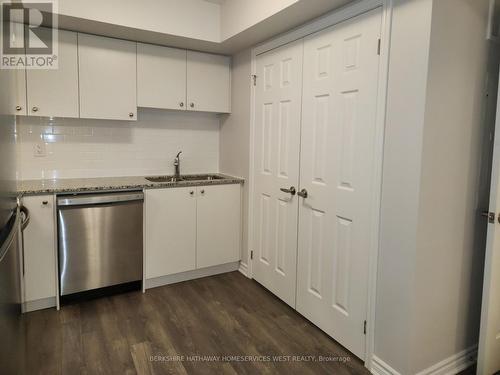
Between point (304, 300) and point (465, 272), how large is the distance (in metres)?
1.08

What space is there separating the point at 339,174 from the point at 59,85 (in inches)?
89.5

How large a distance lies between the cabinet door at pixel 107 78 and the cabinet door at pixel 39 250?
83 centimetres

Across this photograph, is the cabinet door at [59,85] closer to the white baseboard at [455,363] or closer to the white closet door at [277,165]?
the white closet door at [277,165]

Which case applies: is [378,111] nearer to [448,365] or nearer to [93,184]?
[448,365]

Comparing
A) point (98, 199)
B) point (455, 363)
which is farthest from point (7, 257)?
point (455, 363)

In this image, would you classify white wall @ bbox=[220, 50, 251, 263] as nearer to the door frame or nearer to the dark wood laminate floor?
the dark wood laminate floor

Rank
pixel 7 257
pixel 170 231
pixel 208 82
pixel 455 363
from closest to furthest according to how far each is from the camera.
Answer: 1. pixel 7 257
2. pixel 455 363
3. pixel 170 231
4. pixel 208 82

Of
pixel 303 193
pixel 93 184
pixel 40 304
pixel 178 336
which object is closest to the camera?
pixel 178 336

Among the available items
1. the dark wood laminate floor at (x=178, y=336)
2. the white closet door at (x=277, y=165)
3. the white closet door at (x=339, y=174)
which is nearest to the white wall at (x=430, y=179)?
the white closet door at (x=339, y=174)

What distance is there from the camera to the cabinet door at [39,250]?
2486mm

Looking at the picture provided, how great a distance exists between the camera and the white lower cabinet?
2.98 m

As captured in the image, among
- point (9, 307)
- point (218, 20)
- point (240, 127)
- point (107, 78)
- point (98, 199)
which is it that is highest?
point (218, 20)

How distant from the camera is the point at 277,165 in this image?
2.79 meters

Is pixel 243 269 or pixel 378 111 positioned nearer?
pixel 378 111
